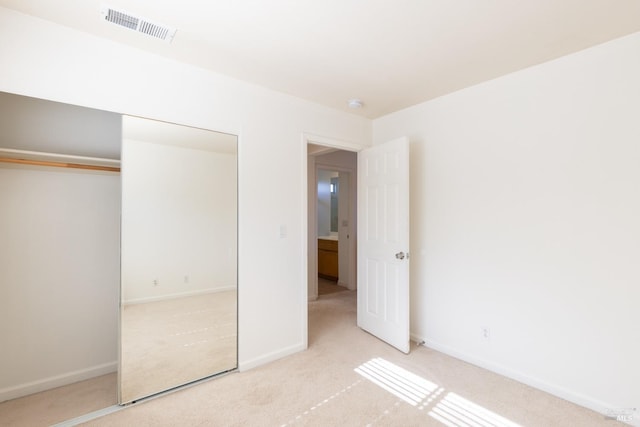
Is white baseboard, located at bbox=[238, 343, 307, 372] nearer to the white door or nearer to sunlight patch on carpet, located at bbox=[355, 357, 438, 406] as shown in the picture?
sunlight patch on carpet, located at bbox=[355, 357, 438, 406]

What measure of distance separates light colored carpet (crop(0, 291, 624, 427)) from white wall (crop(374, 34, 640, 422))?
272 mm

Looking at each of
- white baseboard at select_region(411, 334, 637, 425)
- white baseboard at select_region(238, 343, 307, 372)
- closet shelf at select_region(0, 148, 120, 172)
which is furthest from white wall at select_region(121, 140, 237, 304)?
white baseboard at select_region(411, 334, 637, 425)

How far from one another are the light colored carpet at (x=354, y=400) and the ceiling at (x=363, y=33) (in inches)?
96.8

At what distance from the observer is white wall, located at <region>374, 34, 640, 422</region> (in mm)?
1917

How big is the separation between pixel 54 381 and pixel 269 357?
161cm

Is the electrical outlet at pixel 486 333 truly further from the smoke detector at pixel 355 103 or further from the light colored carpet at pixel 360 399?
the smoke detector at pixel 355 103

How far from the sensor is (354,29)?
72.0 inches

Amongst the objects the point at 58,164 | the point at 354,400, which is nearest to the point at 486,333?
the point at 354,400

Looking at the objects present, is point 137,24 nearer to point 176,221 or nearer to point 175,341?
point 176,221

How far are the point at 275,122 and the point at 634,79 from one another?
2.56 metres

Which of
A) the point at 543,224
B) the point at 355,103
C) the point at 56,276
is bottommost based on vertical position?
the point at 56,276

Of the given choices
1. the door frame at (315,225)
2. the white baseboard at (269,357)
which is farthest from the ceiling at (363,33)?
the white baseboard at (269,357)

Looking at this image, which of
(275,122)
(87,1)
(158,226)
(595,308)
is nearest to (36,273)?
(158,226)

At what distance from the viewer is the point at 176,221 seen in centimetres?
237
